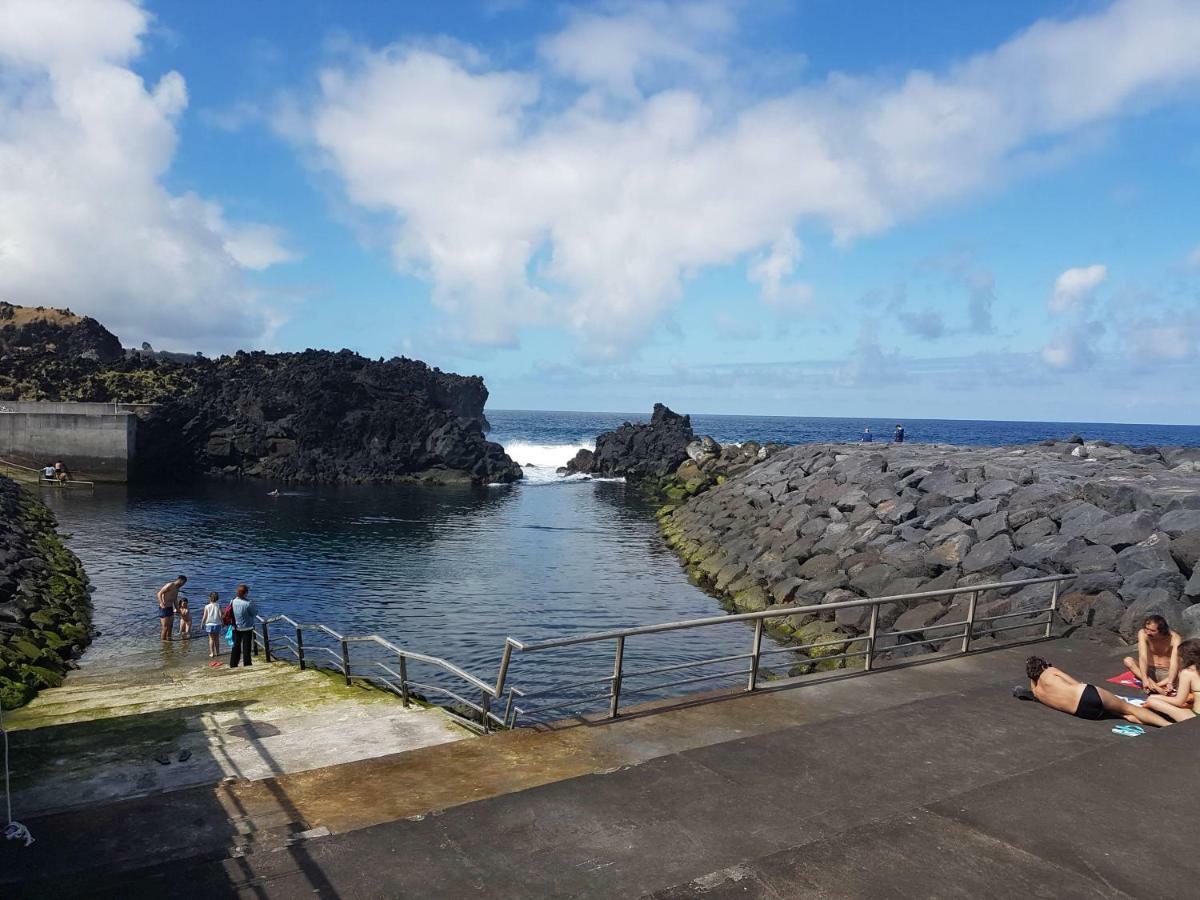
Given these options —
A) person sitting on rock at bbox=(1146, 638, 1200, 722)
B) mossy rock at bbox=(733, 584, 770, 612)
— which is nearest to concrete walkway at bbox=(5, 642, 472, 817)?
person sitting on rock at bbox=(1146, 638, 1200, 722)

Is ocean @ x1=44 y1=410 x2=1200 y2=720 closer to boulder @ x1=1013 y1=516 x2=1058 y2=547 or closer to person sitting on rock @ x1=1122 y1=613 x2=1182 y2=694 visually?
boulder @ x1=1013 y1=516 x2=1058 y2=547

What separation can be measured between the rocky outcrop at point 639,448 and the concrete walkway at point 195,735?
194 feet

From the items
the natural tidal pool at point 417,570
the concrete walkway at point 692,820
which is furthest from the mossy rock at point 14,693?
the concrete walkway at point 692,820

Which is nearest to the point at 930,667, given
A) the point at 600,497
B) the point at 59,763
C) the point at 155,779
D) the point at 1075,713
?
the point at 1075,713

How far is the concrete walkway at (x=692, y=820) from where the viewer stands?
565 centimetres

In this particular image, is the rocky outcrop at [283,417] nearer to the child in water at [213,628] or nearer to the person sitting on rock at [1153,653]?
the child in water at [213,628]

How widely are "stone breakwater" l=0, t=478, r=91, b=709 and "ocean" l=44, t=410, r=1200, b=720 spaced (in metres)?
0.72

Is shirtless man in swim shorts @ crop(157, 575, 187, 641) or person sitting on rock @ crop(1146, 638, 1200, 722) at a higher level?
person sitting on rock @ crop(1146, 638, 1200, 722)

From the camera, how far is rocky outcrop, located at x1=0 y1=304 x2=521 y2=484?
6988cm

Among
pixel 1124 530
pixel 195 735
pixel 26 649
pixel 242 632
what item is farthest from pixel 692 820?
pixel 26 649

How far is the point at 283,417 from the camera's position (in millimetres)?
76250

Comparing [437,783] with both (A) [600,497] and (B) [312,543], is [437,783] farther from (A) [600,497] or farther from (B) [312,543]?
(A) [600,497]

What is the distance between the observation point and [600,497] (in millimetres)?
60344

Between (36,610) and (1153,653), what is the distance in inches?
981
